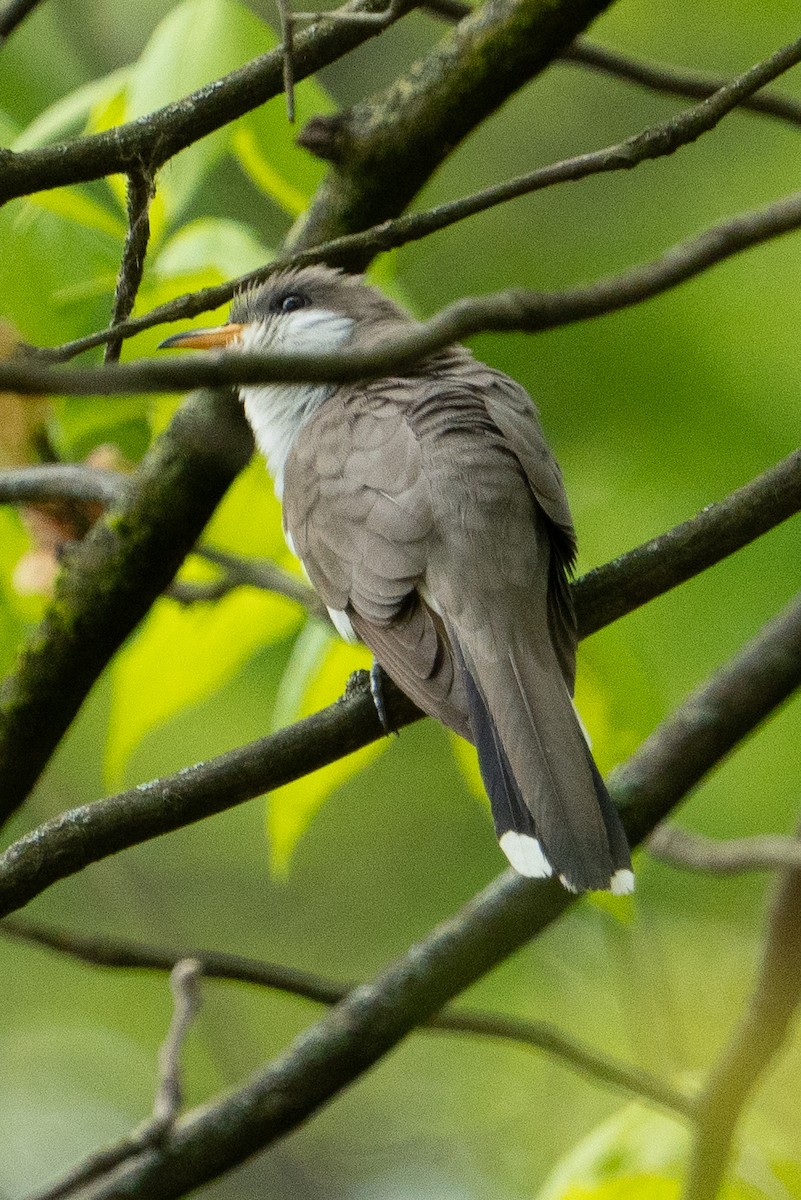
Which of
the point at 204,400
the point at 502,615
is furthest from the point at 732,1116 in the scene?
the point at 204,400

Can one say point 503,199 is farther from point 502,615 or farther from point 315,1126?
point 315,1126

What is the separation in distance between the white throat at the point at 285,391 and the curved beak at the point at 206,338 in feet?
0.16

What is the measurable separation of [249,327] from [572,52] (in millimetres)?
1349

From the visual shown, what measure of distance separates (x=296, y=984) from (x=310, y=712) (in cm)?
62

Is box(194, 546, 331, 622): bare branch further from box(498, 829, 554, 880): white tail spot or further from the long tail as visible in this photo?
box(498, 829, 554, 880): white tail spot

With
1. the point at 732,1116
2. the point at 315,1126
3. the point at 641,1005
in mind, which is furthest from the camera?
the point at 315,1126

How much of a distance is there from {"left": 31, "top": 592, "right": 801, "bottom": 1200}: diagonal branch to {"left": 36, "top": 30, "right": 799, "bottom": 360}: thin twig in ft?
4.80

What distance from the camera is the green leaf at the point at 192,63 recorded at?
289 centimetres

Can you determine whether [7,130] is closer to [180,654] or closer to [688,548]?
[180,654]

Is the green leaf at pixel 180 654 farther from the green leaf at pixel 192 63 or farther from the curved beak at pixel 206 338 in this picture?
the green leaf at pixel 192 63

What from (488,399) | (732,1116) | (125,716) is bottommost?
(732,1116)

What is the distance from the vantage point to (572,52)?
3490mm

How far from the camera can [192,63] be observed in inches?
118

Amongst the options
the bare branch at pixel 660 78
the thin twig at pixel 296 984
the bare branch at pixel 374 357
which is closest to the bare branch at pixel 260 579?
the thin twig at pixel 296 984
